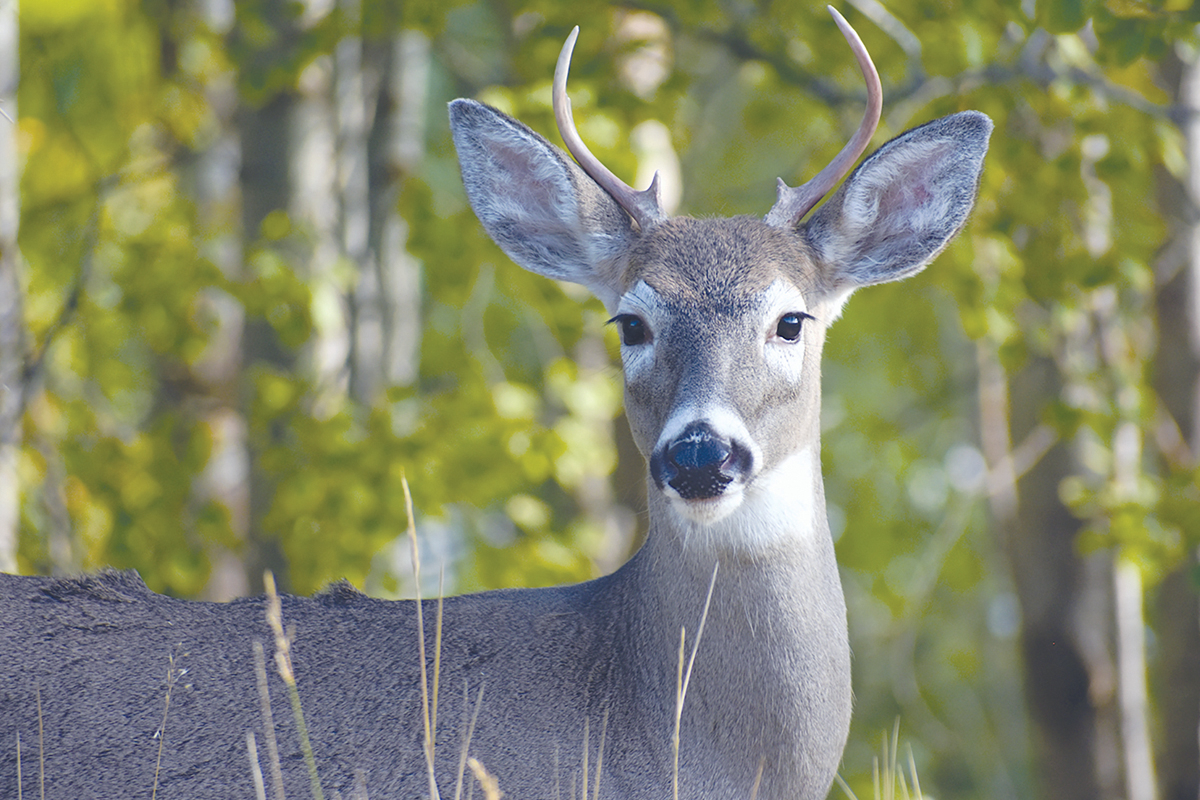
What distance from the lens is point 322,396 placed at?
21.0 feet

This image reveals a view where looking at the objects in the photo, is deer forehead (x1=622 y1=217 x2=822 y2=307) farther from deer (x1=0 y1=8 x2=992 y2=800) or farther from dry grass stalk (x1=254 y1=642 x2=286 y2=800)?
dry grass stalk (x1=254 y1=642 x2=286 y2=800)

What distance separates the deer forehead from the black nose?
1.78ft

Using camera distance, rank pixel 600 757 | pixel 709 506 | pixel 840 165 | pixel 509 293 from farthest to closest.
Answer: pixel 509 293
pixel 840 165
pixel 600 757
pixel 709 506

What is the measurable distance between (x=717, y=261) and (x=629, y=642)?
107 centimetres

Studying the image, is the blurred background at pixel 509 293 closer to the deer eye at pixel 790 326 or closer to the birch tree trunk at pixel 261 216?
the birch tree trunk at pixel 261 216

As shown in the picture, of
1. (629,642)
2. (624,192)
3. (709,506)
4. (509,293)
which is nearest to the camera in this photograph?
(709,506)

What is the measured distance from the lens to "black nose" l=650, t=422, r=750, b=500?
112 inches

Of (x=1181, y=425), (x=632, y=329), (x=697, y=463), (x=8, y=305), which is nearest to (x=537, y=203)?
(x=632, y=329)

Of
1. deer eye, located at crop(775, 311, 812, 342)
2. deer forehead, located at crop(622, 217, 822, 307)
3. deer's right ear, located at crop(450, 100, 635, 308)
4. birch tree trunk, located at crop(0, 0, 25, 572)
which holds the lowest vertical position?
deer eye, located at crop(775, 311, 812, 342)

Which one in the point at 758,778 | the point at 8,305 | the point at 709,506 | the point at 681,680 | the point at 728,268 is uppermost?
the point at 8,305

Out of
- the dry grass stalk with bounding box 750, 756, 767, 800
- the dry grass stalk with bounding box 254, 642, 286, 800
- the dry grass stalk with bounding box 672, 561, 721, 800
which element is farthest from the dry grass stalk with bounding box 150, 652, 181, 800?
the dry grass stalk with bounding box 750, 756, 767, 800

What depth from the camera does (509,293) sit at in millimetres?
7430

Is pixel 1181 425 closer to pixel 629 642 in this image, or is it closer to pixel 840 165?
pixel 840 165

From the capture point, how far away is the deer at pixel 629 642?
2980 mm
